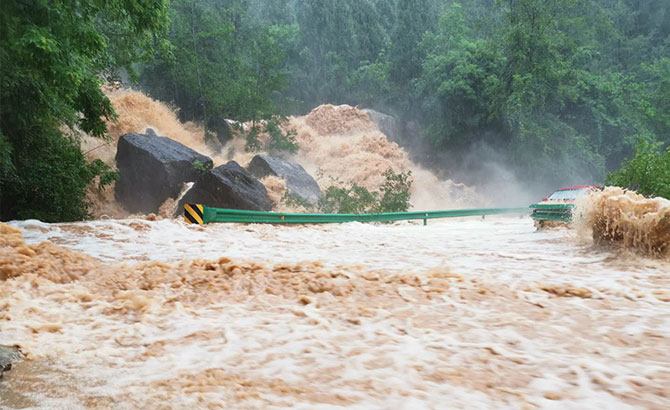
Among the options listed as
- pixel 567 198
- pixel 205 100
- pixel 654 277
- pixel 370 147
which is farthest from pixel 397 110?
pixel 654 277

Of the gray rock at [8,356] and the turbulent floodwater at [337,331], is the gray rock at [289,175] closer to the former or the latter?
the turbulent floodwater at [337,331]

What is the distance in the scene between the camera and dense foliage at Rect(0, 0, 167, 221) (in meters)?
8.63

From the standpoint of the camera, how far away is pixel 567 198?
13.1m

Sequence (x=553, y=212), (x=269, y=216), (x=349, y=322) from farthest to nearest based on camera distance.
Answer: (x=269, y=216), (x=553, y=212), (x=349, y=322)

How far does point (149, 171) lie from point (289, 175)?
21.0 feet

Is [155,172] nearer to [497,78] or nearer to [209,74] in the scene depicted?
[209,74]

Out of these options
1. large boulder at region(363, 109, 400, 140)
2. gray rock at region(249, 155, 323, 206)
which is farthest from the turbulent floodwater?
large boulder at region(363, 109, 400, 140)

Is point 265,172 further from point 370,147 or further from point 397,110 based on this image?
point 397,110

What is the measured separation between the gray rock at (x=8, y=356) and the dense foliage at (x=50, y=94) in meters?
6.53

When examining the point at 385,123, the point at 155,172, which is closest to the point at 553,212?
the point at 155,172

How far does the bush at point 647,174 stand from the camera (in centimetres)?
Result: 1278

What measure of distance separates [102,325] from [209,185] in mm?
13770

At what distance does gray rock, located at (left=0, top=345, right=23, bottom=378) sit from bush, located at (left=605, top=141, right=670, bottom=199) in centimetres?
1414

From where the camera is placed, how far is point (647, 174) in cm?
1316
